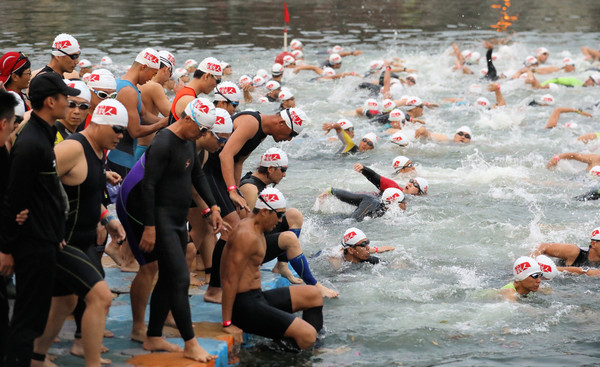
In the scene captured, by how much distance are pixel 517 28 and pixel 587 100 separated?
1383 cm

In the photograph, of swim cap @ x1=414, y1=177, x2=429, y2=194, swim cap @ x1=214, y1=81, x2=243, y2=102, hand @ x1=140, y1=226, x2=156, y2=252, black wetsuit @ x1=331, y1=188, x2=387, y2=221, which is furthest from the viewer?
swim cap @ x1=414, y1=177, x2=429, y2=194

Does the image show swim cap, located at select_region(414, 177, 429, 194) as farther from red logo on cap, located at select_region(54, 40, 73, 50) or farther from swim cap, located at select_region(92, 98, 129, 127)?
swim cap, located at select_region(92, 98, 129, 127)

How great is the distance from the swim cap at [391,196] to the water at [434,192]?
254mm

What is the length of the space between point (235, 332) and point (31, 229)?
2.52m

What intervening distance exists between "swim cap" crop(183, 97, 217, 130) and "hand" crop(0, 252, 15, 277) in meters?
1.86

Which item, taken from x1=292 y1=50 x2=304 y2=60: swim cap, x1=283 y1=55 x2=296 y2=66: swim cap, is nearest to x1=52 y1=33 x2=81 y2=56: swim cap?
x1=283 y1=55 x2=296 y2=66: swim cap

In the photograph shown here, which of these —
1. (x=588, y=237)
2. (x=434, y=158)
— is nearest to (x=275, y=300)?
(x=588, y=237)

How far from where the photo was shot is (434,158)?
55.8 ft

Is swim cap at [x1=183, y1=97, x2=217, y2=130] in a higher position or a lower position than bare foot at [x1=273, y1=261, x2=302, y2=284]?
higher

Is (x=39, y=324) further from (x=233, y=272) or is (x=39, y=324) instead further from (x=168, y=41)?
(x=168, y=41)

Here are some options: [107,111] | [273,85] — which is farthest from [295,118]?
[273,85]

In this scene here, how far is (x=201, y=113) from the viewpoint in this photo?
638cm

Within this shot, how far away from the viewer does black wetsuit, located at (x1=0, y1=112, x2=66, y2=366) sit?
16.5 ft

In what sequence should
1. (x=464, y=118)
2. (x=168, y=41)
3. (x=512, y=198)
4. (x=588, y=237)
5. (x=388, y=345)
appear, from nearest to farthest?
(x=388, y=345) < (x=588, y=237) < (x=512, y=198) < (x=464, y=118) < (x=168, y=41)
